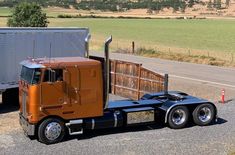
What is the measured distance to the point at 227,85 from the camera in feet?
90.3

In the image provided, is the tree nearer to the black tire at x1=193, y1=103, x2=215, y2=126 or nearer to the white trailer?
the white trailer

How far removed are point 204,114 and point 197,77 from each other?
14540 millimetres

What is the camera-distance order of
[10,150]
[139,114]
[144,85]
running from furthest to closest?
[144,85], [139,114], [10,150]

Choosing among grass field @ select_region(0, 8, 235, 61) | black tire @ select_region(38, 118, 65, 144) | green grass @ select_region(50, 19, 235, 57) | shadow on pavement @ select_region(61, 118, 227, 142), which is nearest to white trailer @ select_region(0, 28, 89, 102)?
shadow on pavement @ select_region(61, 118, 227, 142)

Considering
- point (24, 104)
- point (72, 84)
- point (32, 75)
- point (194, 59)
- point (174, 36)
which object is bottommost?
point (174, 36)

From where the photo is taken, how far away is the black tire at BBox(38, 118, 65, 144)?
1406 cm

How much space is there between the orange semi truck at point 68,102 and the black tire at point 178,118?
187 mm

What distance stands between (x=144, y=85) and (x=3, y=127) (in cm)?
806

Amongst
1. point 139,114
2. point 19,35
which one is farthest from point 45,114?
point 19,35

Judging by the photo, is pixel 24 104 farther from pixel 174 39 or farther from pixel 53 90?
pixel 174 39

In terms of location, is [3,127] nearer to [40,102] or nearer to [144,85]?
[40,102]

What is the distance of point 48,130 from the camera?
14.2 metres

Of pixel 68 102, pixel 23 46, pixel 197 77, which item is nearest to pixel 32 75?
pixel 68 102

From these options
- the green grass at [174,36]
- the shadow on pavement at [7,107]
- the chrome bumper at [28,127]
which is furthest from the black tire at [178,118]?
the green grass at [174,36]
